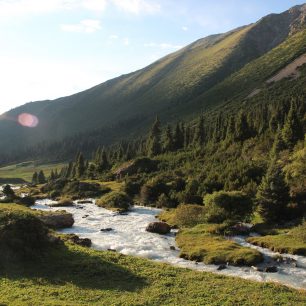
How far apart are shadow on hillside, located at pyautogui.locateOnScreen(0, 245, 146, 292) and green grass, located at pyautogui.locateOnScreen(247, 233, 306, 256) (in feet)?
60.8

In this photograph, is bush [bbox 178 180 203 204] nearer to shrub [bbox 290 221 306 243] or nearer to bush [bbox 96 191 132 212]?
bush [bbox 96 191 132 212]

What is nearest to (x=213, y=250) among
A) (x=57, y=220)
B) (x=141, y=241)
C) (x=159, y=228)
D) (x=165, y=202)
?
(x=141, y=241)

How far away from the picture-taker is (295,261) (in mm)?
43969

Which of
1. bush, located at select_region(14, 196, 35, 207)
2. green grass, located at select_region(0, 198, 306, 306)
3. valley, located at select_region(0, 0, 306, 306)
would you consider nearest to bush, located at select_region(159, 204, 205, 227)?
valley, located at select_region(0, 0, 306, 306)

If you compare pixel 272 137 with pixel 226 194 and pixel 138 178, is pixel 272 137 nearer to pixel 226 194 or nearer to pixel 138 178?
pixel 138 178

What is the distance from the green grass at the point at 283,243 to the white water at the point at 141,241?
1049 mm

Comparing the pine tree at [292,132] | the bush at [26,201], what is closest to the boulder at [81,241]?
the bush at [26,201]

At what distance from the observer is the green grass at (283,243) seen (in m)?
47.3

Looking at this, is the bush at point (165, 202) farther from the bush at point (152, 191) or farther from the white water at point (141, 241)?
the bush at point (152, 191)

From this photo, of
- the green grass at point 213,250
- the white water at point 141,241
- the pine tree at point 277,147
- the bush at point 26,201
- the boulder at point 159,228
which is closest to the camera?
the white water at point 141,241

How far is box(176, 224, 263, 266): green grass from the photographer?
4397cm

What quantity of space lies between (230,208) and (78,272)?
34.5 meters

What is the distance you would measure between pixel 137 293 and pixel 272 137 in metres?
88.6

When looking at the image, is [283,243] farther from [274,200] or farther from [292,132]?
[292,132]
